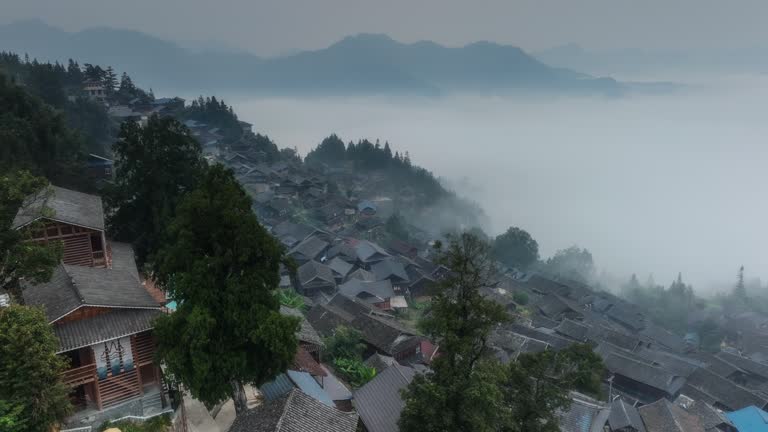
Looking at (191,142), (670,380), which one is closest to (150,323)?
(191,142)

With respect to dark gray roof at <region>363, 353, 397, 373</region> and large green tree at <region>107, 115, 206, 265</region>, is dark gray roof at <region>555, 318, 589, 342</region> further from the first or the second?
large green tree at <region>107, 115, 206, 265</region>

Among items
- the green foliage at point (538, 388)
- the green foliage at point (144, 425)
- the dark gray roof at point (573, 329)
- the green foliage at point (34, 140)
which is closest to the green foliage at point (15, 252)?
the green foliage at point (144, 425)

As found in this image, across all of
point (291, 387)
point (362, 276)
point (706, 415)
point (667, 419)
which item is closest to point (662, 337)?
point (706, 415)

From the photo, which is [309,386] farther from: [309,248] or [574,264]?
[574,264]

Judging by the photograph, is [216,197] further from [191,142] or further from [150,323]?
[191,142]

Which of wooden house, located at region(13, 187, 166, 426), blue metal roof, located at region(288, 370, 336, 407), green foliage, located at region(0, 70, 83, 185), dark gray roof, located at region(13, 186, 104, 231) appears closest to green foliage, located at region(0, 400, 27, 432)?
wooden house, located at region(13, 187, 166, 426)

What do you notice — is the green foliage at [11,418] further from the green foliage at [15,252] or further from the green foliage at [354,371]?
the green foliage at [354,371]
